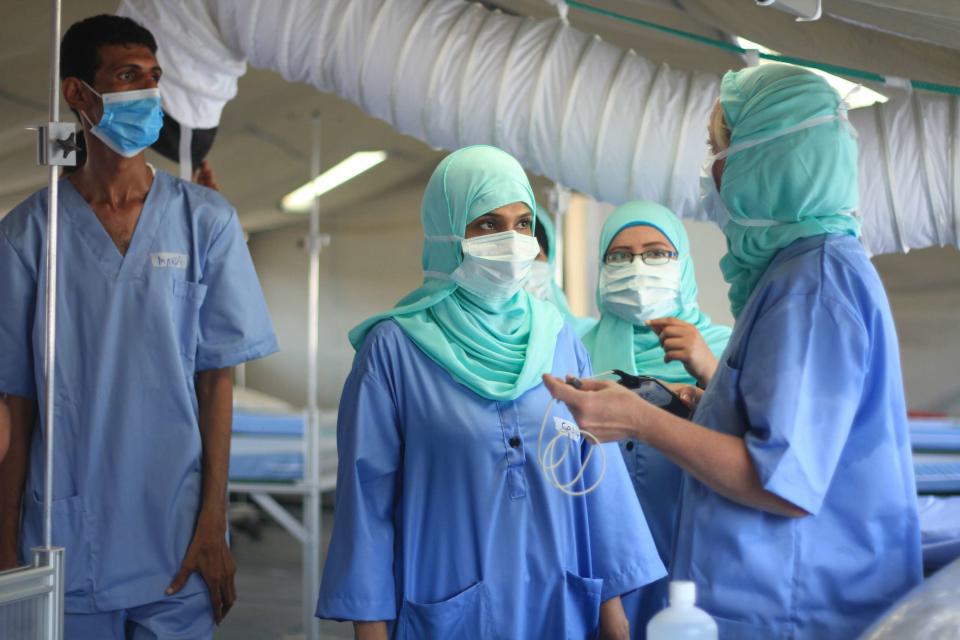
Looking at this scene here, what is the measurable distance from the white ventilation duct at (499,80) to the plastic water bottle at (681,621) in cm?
157

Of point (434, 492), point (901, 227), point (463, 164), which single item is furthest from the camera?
point (901, 227)

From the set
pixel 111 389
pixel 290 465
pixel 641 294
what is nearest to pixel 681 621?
pixel 111 389

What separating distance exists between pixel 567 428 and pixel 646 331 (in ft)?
3.32

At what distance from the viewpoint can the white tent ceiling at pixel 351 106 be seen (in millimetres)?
1942

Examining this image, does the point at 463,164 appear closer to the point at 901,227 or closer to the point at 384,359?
the point at 384,359

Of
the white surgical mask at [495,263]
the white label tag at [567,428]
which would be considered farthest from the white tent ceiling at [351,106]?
the white label tag at [567,428]

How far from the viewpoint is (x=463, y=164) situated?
1945 millimetres

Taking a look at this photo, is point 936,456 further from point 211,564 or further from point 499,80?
point 211,564

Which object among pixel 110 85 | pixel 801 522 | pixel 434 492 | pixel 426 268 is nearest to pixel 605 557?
pixel 434 492

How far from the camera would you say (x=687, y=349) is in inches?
88.1

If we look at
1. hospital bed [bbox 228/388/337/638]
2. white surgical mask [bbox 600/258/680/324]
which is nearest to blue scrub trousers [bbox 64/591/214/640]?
white surgical mask [bbox 600/258/680/324]

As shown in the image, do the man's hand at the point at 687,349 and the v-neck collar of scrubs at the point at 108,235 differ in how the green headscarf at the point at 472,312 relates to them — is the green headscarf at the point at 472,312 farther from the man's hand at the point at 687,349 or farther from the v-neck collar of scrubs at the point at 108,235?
the v-neck collar of scrubs at the point at 108,235

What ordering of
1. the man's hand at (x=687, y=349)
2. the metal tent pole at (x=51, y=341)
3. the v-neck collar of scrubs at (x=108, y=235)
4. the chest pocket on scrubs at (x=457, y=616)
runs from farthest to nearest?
1. the man's hand at (x=687, y=349)
2. the v-neck collar of scrubs at (x=108, y=235)
3. the chest pocket on scrubs at (x=457, y=616)
4. the metal tent pole at (x=51, y=341)

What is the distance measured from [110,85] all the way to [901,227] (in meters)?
1.82
